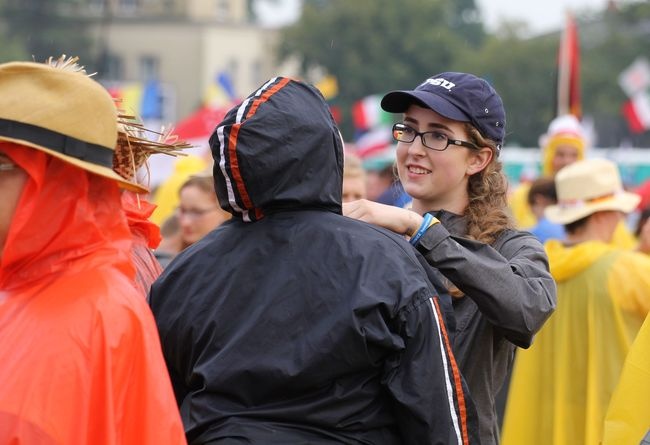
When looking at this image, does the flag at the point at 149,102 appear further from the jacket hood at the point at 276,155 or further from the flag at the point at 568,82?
the jacket hood at the point at 276,155

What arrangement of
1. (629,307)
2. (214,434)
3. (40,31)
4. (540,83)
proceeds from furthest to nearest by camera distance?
(40,31)
(540,83)
(629,307)
(214,434)

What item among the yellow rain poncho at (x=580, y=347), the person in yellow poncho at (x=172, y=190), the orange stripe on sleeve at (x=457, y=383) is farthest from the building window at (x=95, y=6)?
the orange stripe on sleeve at (x=457, y=383)

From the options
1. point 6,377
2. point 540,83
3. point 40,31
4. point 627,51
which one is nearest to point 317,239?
point 6,377

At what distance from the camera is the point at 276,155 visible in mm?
3451

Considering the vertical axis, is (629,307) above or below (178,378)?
below

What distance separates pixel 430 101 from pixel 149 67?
86.7 metres

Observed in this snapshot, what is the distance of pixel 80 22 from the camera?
84875 mm

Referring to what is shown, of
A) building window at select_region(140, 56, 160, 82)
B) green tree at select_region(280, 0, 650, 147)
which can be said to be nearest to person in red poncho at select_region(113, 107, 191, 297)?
green tree at select_region(280, 0, 650, 147)

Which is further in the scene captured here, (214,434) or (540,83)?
(540,83)

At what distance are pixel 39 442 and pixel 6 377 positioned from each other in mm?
162

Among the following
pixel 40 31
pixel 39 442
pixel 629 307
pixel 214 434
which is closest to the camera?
pixel 39 442

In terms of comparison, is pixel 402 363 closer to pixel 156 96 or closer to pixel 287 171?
pixel 287 171

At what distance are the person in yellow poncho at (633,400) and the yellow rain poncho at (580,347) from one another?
2.08m

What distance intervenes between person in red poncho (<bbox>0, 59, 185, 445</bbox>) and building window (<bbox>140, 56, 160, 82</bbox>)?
86.5 meters
